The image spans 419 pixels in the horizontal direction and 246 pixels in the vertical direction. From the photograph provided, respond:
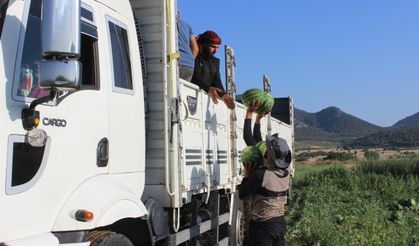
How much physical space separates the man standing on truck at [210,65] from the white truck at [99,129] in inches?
15.1

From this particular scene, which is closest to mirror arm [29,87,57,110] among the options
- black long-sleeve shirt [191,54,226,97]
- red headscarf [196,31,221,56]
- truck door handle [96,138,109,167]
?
truck door handle [96,138,109,167]

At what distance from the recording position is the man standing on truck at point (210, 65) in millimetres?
6695

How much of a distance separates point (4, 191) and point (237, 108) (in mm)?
4923

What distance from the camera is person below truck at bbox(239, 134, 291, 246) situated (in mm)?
5668

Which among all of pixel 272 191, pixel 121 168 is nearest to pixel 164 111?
pixel 121 168

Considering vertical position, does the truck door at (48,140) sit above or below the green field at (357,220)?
above

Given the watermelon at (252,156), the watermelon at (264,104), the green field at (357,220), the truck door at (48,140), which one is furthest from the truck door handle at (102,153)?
the green field at (357,220)

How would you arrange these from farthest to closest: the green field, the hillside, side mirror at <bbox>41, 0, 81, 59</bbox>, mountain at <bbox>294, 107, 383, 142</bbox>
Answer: mountain at <bbox>294, 107, 383, 142</bbox> < the hillside < the green field < side mirror at <bbox>41, 0, 81, 59</bbox>

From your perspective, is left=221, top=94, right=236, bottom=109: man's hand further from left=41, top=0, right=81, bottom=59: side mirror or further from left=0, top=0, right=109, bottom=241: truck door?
left=41, top=0, right=81, bottom=59: side mirror

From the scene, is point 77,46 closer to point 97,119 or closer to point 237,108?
point 97,119

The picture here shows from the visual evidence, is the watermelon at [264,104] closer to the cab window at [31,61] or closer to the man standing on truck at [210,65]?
the man standing on truck at [210,65]

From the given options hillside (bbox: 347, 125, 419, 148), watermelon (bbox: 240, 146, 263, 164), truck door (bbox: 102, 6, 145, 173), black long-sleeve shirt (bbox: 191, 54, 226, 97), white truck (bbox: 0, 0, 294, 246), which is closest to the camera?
white truck (bbox: 0, 0, 294, 246)

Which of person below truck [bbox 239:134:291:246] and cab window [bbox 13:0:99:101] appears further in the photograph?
person below truck [bbox 239:134:291:246]

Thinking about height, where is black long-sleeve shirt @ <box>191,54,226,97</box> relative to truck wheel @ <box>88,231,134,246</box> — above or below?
above
